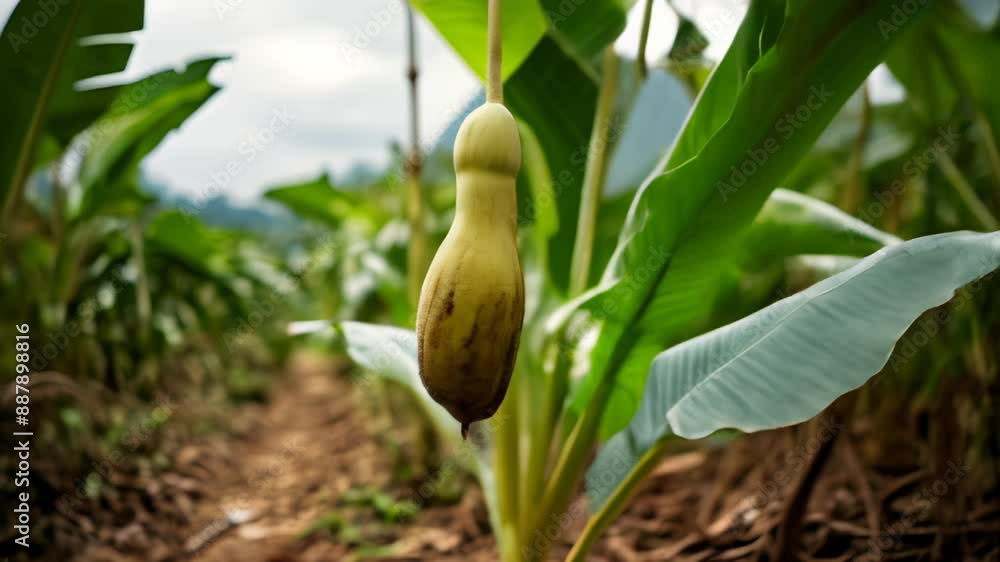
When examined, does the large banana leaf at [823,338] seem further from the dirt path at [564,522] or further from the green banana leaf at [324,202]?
the green banana leaf at [324,202]

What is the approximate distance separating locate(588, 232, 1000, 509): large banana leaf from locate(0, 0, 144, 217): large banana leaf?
1030 millimetres

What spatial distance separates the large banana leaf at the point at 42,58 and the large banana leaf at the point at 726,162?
89 centimetres

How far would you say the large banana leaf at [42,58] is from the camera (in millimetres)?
943

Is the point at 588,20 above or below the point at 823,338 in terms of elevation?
above

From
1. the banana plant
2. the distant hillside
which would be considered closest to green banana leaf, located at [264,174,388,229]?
the distant hillside

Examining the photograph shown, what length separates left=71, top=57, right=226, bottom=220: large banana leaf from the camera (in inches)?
49.1

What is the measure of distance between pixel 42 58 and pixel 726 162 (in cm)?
103

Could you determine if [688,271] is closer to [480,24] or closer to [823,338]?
[823,338]

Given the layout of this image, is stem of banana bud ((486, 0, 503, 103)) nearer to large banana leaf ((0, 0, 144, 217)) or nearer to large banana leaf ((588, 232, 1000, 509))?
large banana leaf ((588, 232, 1000, 509))

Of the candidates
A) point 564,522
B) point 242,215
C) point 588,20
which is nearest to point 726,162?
point 588,20

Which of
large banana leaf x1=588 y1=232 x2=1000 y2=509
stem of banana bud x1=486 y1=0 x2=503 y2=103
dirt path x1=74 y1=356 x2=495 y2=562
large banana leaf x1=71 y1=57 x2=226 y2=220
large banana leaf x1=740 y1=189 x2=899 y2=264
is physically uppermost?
large banana leaf x1=71 y1=57 x2=226 y2=220

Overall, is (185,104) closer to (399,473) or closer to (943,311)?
(399,473)

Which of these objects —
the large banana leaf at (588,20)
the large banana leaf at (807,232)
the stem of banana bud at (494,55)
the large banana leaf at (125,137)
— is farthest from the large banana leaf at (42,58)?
the large banana leaf at (807,232)

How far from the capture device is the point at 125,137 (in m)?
1.34
